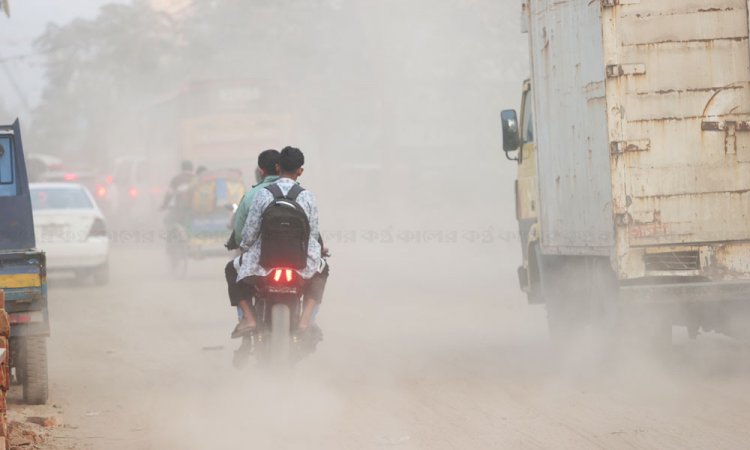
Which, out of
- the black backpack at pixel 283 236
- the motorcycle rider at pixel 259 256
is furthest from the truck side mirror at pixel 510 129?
the black backpack at pixel 283 236

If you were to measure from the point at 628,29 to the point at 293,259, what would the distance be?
10.7ft

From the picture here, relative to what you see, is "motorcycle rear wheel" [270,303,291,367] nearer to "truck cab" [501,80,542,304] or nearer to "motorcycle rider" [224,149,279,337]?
"motorcycle rider" [224,149,279,337]

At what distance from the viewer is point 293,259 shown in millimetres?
8438

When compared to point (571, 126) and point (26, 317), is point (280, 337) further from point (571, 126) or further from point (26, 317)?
point (571, 126)

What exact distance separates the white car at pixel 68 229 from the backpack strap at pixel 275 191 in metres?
13.0

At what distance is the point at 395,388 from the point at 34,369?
272 cm

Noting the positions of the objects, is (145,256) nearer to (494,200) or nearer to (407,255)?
(407,255)

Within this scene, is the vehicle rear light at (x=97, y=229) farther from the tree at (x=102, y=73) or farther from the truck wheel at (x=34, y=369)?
the tree at (x=102, y=73)

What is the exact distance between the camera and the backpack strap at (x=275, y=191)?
28.4 feet

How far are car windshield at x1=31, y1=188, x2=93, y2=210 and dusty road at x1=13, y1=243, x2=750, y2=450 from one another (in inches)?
194

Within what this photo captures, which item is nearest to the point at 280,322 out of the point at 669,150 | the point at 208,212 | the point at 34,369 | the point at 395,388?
the point at 395,388

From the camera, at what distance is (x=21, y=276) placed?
30.7 feet

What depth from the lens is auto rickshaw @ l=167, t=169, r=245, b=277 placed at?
73.8 feet

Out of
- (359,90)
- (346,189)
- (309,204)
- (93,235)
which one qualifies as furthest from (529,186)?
(359,90)
